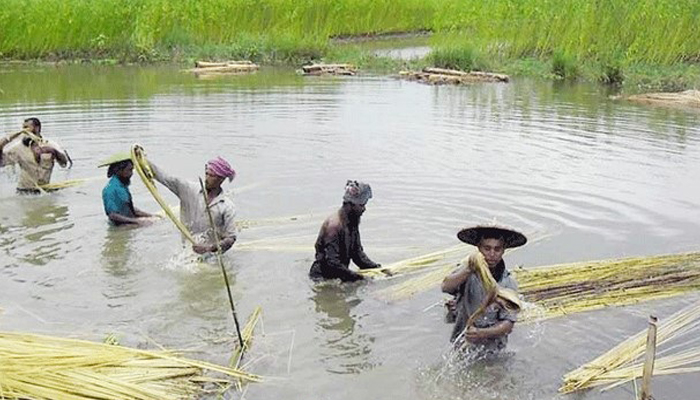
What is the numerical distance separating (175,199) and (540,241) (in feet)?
13.8

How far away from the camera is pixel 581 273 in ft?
22.2

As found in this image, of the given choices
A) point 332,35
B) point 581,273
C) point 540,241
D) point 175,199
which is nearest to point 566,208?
point 540,241

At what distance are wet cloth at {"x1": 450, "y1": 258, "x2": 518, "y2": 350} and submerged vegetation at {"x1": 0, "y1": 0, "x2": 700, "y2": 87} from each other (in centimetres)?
1554

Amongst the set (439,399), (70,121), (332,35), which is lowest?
(439,399)

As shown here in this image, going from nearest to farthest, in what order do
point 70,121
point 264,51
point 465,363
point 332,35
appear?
1. point 465,363
2. point 70,121
3. point 264,51
4. point 332,35

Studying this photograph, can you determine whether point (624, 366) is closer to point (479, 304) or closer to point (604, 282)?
point (479, 304)

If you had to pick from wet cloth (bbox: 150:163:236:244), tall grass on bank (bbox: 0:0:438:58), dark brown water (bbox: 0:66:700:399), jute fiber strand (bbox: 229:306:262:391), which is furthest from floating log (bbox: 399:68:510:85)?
jute fiber strand (bbox: 229:306:262:391)

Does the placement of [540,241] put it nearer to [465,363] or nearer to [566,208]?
[566,208]

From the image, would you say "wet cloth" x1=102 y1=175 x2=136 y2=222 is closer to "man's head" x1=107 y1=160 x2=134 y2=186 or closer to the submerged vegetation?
→ "man's head" x1=107 y1=160 x2=134 y2=186

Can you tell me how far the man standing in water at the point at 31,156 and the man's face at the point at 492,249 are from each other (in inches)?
247

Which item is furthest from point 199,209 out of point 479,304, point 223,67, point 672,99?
point 223,67

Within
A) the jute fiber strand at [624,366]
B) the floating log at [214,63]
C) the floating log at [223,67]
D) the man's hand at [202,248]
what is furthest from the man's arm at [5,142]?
the floating log at [214,63]

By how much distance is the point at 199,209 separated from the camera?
7090mm

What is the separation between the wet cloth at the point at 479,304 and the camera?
525 cm
